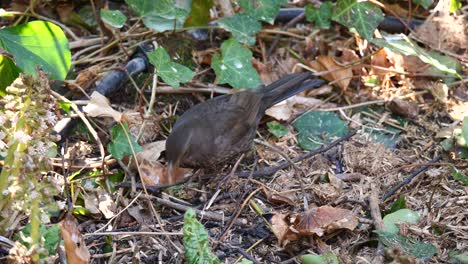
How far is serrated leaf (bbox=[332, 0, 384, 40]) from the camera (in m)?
4.66

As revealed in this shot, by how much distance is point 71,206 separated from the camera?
3.48 meters

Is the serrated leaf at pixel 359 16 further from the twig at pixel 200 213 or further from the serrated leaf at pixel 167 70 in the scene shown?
the twig at pixel 200 213

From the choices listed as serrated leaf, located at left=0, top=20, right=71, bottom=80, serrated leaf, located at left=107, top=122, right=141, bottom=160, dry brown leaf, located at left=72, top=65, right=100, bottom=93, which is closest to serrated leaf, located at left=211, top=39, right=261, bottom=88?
dry brown leaf, located at left=72, top=65, right=100, bottom=93

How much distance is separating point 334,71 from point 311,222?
161 cm

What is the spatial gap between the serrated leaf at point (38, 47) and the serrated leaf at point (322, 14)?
1.96m

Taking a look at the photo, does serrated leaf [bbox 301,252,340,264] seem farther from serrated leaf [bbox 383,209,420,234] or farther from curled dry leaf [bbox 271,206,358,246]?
serrated leaf [bbox 383,209,420,234]

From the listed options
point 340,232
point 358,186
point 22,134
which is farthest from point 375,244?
point 22,134

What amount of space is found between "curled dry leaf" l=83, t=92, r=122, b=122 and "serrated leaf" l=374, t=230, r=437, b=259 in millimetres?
1556

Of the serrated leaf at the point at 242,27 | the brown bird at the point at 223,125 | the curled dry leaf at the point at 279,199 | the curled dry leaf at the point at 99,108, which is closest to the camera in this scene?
the curled dry leaf at the point at 279,199

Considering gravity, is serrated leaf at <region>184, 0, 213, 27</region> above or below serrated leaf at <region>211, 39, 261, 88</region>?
above

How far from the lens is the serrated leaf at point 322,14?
16.5ft

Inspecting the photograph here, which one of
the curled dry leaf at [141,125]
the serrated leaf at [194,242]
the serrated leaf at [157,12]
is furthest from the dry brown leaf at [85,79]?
the serrated leaf at [194,242]

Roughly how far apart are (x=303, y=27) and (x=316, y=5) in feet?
0.62

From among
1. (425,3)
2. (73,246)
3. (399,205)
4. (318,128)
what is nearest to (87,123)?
(73,246)
